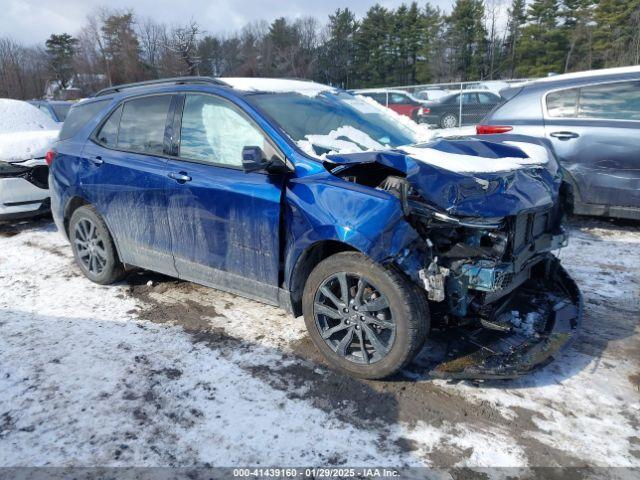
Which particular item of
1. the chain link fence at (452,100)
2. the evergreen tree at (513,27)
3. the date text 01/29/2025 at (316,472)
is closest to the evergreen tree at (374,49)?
the evergreen tree at (513,27)

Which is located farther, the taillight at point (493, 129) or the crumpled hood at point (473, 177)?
the taillight at point (493, 129)

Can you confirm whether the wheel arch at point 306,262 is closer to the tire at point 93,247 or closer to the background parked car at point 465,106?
the tire at point 93,247

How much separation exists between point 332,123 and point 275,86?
626 millimetres

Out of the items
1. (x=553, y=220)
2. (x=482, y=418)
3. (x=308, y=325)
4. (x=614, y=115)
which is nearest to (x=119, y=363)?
(x=308, y=325)

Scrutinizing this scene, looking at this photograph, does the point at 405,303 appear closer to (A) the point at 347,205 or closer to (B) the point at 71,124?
(A) the point at 347,205

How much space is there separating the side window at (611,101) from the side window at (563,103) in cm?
7

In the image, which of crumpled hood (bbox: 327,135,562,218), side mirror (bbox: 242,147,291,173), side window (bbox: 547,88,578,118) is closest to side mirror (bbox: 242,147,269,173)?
side mirror (bbox: 242,147,291,173)

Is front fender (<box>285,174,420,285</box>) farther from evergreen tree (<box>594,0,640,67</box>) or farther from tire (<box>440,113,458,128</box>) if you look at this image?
evergreen tree (<box>594,0,640,67</box>)

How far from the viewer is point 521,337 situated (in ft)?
9.84

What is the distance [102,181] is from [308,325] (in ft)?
7.83

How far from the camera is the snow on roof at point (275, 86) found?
3716 millimetres

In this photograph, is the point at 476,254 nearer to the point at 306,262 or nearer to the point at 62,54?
the point at 306,262

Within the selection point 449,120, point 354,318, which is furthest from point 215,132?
point 449,120

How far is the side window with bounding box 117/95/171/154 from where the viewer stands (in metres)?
3.90
